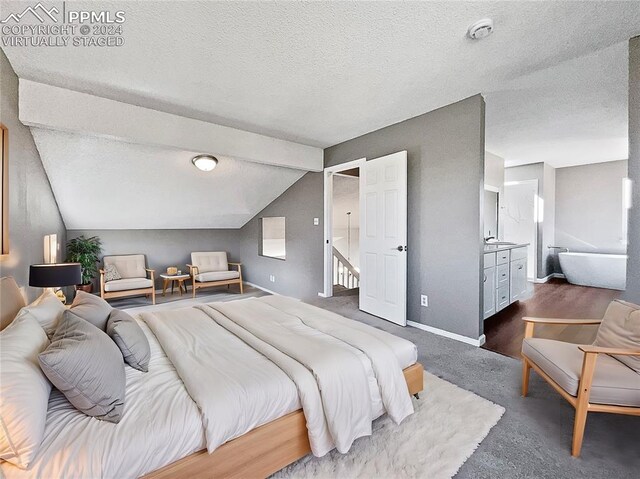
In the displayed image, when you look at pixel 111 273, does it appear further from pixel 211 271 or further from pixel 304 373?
pixel 304 373

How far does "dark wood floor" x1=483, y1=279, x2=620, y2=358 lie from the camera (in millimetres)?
3038

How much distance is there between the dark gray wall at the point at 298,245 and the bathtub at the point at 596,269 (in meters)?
4.97

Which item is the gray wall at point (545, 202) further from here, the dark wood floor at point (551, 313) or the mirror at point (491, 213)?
the mirror at point (491, 213)

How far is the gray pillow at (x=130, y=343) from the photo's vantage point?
59.3 inches

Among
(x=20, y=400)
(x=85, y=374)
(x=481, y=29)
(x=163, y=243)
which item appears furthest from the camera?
(x=163, y=243)

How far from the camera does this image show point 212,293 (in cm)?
559

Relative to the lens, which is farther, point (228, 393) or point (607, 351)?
point (607, 351)

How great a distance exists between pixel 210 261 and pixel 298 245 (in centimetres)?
195

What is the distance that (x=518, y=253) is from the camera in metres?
4.34

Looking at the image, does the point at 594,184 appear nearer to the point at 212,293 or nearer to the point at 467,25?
the point at 467,25

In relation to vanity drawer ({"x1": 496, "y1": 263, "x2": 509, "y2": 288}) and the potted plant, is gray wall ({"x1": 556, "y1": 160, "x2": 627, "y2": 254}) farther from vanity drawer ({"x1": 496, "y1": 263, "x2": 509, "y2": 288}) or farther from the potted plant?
the potted plant

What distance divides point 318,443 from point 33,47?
127 inches

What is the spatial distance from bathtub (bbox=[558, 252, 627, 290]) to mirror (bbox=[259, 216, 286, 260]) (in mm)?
5735

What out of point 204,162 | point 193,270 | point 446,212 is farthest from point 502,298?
point 193,270
